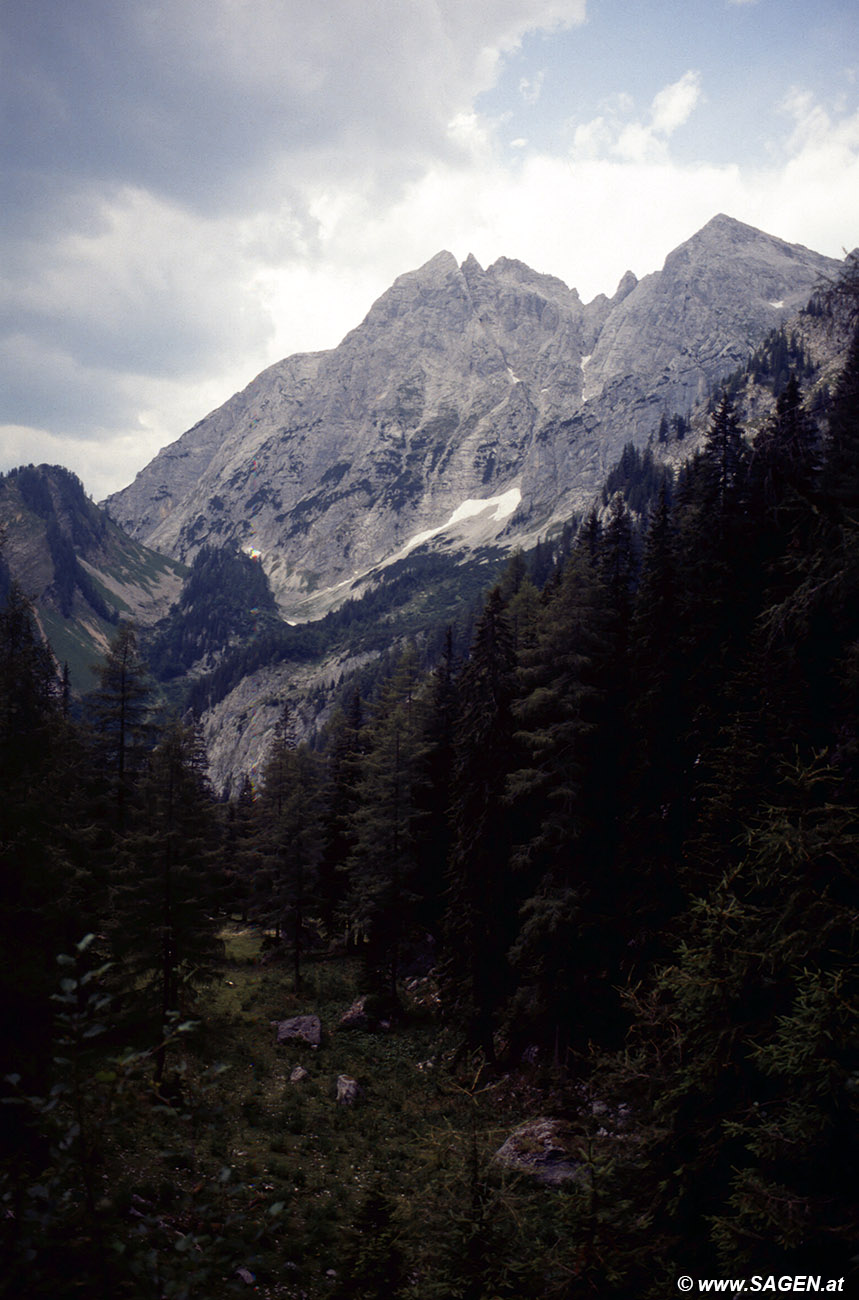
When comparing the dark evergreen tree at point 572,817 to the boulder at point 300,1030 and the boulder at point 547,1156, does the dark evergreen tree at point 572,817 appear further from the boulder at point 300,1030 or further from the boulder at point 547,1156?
the boulder at point 300,1030

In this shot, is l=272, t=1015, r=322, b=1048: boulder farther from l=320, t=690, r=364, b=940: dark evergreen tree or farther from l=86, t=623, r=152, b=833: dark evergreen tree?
l=86, t=623, r=152, b=833: dark evergreen tree

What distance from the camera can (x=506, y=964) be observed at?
87.4 ft

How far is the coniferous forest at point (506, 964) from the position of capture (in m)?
8.14

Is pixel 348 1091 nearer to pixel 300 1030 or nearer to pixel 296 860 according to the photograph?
pixel 300 1030

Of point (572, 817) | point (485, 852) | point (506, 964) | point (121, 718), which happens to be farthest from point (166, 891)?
point (572, 817)

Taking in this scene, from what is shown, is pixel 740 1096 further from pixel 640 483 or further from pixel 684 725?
pixel 640 483

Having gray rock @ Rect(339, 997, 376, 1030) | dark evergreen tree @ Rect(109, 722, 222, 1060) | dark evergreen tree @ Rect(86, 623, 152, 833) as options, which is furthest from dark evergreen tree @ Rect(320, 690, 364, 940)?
dark evergreen tree @ Rect(109, 722, 222, 1060)

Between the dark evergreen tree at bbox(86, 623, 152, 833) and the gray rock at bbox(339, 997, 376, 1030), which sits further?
the gray rock at bbox(339, 997, 376, 1030)

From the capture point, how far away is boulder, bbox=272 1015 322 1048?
3109cm

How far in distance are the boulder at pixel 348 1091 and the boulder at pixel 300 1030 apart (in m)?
5.28

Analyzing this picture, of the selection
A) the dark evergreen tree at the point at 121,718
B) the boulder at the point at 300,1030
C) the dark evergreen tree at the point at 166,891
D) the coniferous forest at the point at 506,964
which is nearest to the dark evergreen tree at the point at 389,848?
the coniferous forest at the point at 506,964

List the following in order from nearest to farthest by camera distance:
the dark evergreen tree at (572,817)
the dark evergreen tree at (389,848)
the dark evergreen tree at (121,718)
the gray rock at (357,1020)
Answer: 1. the dark evergreen tree at (572,817)
2. the dark evergreen tree at (121,718)
3. the gray rock at (357,1020)
4. the dark evergreen tree at (389,848)

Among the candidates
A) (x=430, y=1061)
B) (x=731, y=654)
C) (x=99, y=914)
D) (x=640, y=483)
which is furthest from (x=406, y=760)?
(x=640, y=483)

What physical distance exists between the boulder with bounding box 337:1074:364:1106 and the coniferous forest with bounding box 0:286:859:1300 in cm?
87
